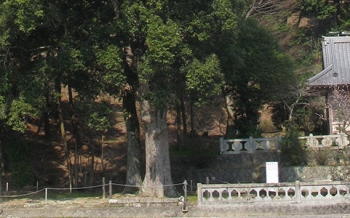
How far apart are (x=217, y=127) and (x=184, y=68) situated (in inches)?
685

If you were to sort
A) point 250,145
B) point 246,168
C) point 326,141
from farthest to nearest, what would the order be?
1. point 250,145
2. point 326,141
3. point 246,168

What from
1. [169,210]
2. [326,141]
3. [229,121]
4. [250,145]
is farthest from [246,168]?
[169,210]

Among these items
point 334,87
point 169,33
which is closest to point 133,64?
point 169,33

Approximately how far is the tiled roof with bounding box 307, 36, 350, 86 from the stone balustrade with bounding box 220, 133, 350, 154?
3.63 metres

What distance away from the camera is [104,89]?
24.7m

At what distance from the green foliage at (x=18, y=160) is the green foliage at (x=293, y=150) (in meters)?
12.3

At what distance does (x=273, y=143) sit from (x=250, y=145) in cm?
117

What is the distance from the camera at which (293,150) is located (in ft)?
98.5

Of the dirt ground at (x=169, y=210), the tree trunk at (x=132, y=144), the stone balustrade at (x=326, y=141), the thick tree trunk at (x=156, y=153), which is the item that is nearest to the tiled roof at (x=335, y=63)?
the stone balustrade at (x=326, y=141)

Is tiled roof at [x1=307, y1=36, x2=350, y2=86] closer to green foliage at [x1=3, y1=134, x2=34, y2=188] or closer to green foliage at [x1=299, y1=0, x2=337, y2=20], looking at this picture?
A: green foliage at [x1=299, y1=0, x2=337, y2=20]

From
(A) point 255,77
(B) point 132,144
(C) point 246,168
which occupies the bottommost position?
(C) point 246,168

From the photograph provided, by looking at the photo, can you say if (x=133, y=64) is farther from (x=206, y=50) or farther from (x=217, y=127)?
(x=217, y=127)

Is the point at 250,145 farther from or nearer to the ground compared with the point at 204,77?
nearer to the ground

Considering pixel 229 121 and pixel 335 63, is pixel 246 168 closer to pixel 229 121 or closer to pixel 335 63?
pixel 229 121
